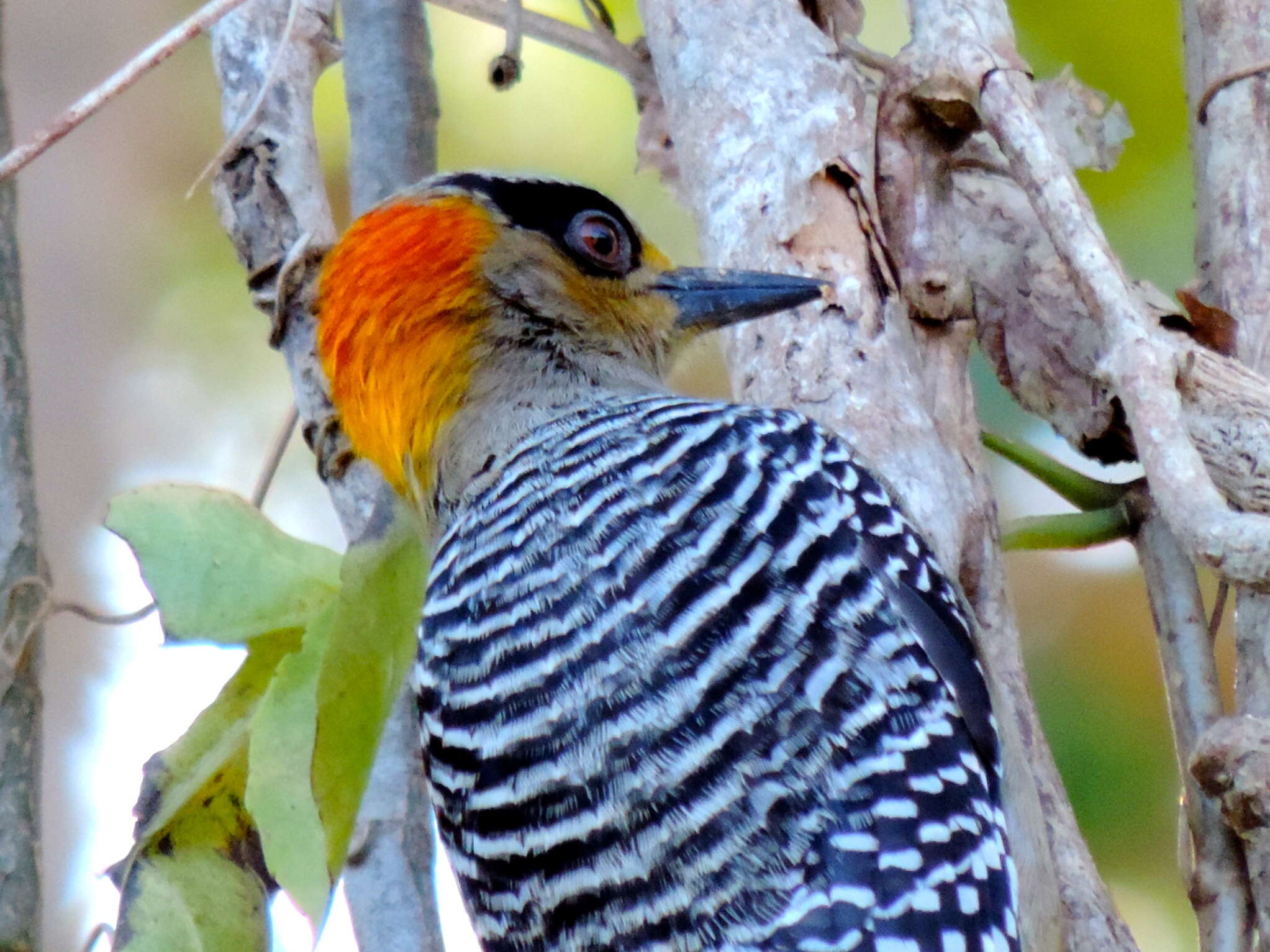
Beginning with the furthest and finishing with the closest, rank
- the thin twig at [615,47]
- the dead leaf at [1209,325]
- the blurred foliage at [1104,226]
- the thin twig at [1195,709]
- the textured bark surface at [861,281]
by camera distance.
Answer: the blurred foliage at [1104,226] → the thin twig at [615,47] → the dead leaf at [1209,325] → the textured bark surface at [861,281] → the thin twig at [1195,709]

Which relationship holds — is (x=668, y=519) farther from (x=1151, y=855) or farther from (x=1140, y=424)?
(x=1151, y=855)

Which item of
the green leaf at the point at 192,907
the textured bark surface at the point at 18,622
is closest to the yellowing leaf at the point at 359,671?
the green leaf at the point at 192,907

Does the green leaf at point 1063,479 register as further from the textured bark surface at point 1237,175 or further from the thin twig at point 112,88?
the thin twig at point 112,88

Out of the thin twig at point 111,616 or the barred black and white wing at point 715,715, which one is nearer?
the barred black and white wing at point 715,715

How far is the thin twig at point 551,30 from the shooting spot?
7.47 feet

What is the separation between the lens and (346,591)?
178 centimetres

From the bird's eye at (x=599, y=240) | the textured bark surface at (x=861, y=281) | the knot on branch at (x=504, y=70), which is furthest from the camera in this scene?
the bird's eye at (x=599, y=240)

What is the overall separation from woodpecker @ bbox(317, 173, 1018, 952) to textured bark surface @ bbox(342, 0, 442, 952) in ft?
0.25

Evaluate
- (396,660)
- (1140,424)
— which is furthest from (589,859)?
(1140,424)

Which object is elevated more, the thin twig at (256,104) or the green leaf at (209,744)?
the thin twig at (256,104)

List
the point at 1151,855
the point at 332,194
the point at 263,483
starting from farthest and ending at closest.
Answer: the point at 332,194 → the point at 1151,855 → the point at 263,483

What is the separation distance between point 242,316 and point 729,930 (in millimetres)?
2450

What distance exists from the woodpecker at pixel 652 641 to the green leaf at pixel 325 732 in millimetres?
97

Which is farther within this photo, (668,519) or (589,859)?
(668,519)
